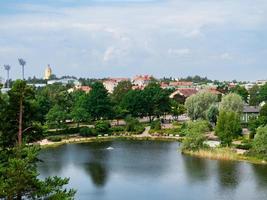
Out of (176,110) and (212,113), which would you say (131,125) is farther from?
(176,110)

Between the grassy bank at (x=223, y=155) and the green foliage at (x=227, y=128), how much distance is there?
67.9 inches

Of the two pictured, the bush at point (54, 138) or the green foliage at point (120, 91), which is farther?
the green foliage at point (120, 91)

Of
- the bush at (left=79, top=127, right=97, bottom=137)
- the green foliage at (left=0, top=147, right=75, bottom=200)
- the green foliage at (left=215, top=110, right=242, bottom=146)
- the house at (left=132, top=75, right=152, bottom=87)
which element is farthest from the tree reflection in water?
the house at (left=132, top=75, right=152, bottom=87)

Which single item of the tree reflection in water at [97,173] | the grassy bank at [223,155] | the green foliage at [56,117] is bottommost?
the tree reflection in water at [97,173]

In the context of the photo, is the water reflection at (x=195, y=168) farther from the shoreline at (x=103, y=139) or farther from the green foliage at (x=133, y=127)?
the green foliage at (x=133, y=127)

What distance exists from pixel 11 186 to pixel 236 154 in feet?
81.0

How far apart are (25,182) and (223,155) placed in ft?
78.7

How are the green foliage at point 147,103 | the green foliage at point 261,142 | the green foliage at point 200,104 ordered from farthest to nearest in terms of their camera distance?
the green foliage at point 147,103
the green foliage at point 200,104
the green foliage at point 261,142

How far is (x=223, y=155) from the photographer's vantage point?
34938mm

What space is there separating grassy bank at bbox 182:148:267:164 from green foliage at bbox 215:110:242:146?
1.72m

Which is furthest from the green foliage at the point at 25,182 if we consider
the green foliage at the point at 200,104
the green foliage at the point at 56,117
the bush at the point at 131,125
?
the green foliage at the point at 200,104

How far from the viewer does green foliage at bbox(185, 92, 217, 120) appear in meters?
50.7

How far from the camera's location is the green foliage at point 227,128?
1489 inches

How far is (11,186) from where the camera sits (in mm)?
12562
